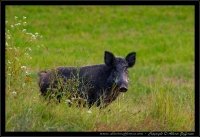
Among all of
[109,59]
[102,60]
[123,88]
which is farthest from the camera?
[102,60]

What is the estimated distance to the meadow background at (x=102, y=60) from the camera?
1128 cm

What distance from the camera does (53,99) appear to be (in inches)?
463

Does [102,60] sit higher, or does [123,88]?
[102,60]

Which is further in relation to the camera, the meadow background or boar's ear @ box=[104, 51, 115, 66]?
boar's ear @ box=[104, 51, 115, 66]

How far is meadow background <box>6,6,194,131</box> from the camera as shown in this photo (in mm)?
11281

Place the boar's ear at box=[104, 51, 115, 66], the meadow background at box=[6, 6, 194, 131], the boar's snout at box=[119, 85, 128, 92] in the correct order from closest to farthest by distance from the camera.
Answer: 1. the meadow background at box=[6, 6, 194, 131]
2. the boar's snout at box=[119, 85, 128, 92]
3. the boar's ear at box=[104, 51, 115, 66]

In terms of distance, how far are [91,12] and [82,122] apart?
854 inches

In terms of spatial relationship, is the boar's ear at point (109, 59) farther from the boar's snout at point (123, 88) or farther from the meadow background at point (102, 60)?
the boar's snout at point (123, 88)

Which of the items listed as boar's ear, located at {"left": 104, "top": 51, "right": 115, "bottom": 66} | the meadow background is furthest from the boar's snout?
boar's ear, located at {"left": 104, "top": 51, "right": 115, "bottom": 66}

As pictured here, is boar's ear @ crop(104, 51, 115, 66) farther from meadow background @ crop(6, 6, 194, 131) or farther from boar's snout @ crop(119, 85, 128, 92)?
boar's snout @ crop(119, 85, 128, 92)

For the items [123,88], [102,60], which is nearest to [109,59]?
[123,88]

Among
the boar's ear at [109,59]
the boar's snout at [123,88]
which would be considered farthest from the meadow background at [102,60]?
the boar's ear at [109,59]

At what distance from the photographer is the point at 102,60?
24.3 metres

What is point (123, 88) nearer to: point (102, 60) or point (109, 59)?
point (109, 59)
